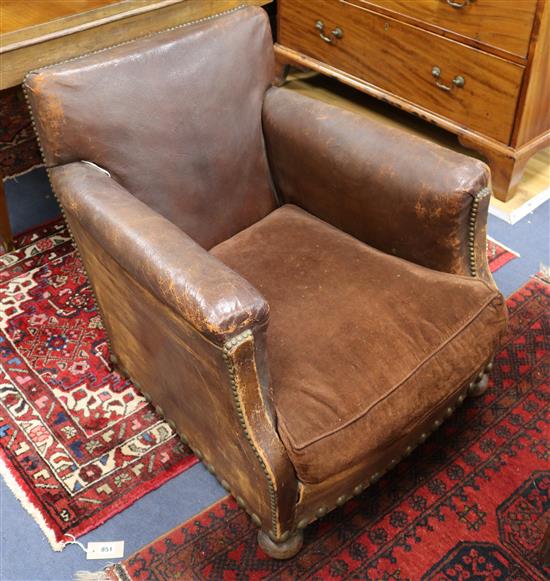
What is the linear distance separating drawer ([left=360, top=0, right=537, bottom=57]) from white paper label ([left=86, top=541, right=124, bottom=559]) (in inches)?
75.4

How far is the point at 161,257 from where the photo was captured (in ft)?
4.33

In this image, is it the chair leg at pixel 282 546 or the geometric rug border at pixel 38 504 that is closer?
the chair leg at pixel 282 546

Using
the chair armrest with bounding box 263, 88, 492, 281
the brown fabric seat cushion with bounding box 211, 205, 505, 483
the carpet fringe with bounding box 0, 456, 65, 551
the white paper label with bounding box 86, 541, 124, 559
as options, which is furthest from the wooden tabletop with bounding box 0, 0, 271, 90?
the white paper label with bounding box 86, 541, 124, 559

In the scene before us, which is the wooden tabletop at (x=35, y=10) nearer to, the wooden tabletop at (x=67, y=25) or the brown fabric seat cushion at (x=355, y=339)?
the wooden tabletop at (x=67, y=25)

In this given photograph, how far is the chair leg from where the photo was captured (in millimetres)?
1574

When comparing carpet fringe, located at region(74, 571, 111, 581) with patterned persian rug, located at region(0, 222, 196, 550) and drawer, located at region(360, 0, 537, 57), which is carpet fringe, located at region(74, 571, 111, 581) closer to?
patterned persian rug, located at region(0, 222, 196, 550)

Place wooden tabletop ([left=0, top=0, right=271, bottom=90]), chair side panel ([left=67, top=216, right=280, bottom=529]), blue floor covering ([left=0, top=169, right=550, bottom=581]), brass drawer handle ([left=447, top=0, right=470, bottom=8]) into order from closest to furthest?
chair side panel ([left=67, top=216, right=280, bottom=529]), blue floor covering ([left=0, top=169, right=550, bottom=581]), wooden tabletop ([left=0, top=0, right=271, bottom=90]), brass drawer handle ([left=447, top=0, right=470, bottom=8])

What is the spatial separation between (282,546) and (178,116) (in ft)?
3.23

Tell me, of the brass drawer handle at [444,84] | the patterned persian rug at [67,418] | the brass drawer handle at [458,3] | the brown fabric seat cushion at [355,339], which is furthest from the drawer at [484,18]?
the brown fabric seat cushion at [355,339]

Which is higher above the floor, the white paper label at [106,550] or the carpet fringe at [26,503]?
the carpet fringe at [26,503]

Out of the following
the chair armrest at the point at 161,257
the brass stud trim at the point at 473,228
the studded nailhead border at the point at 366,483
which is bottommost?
the studded nailhead border at the point at 366,483

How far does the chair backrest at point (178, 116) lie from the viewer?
1579mm

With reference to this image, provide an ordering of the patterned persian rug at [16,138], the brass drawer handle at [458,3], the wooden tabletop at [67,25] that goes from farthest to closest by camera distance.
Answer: the patterned persian rug at [16,138]
the brass drawer handle at [458,3]
the wooden tabletop at [67,25]

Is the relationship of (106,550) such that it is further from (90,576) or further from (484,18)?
(484,18)
